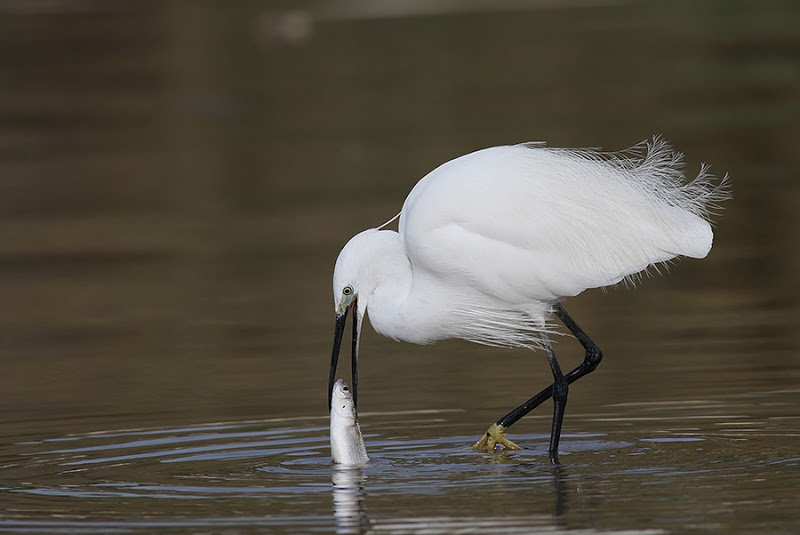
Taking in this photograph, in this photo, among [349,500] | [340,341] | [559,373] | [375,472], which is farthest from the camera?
[559,373]

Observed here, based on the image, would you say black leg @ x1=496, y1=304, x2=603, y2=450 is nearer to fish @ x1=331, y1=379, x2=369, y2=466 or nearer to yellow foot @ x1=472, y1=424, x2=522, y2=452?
yellow foot @ x1=472, y1=424, x2=522, y2=452

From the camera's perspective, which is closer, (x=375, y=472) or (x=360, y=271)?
(x=375, y=472)

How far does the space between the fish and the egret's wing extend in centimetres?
79

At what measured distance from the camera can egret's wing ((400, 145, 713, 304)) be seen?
7117 millimetres

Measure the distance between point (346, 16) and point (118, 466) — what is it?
24226mm

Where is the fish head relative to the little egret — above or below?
below

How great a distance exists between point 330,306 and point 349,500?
4576 mm

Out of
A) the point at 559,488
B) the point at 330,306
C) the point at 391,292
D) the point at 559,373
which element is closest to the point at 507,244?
the point at 391,292

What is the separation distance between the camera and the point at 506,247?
7172 millimetres

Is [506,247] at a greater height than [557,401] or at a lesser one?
greater

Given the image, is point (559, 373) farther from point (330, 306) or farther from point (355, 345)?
point (330, 306)

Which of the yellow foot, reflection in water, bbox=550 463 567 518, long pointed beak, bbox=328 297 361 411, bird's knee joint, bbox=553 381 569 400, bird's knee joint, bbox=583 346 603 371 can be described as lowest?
reflection in water, bbox=550 463 567 518

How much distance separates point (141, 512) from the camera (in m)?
6.13

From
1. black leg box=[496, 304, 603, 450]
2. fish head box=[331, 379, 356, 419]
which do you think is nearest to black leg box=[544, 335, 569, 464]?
black leg box=[496, 304, 603, 450]
